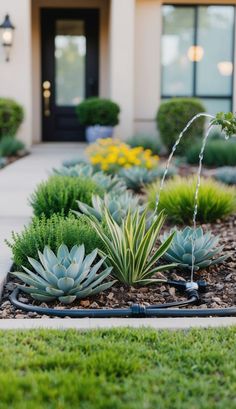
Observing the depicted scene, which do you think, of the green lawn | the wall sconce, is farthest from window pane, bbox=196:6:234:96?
the green lawn

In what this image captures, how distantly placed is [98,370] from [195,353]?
1.97 ft

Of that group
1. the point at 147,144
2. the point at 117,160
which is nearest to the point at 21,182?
the point at 117,160

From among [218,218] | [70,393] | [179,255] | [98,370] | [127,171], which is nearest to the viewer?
[70,393]

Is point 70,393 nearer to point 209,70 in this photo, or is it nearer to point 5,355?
point 5,355

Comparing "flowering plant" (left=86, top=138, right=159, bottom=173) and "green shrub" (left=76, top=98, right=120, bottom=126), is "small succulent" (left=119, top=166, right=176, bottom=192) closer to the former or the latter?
"flowering plant" (left=86, top=138, right=159, bottom=173)

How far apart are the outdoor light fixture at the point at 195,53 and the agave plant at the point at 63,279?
1308cm

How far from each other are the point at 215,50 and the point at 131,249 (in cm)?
1302

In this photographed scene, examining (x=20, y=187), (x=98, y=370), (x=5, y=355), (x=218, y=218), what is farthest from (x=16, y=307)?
(x=20, y=187)

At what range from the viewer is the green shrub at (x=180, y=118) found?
49.6ft

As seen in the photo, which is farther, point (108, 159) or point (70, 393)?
point (108, 159)

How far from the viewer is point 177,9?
1712cm

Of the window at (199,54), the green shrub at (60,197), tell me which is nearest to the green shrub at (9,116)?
the window at (199,54)

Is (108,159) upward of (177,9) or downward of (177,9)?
downward

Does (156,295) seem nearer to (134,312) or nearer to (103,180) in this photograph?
(134,312)
